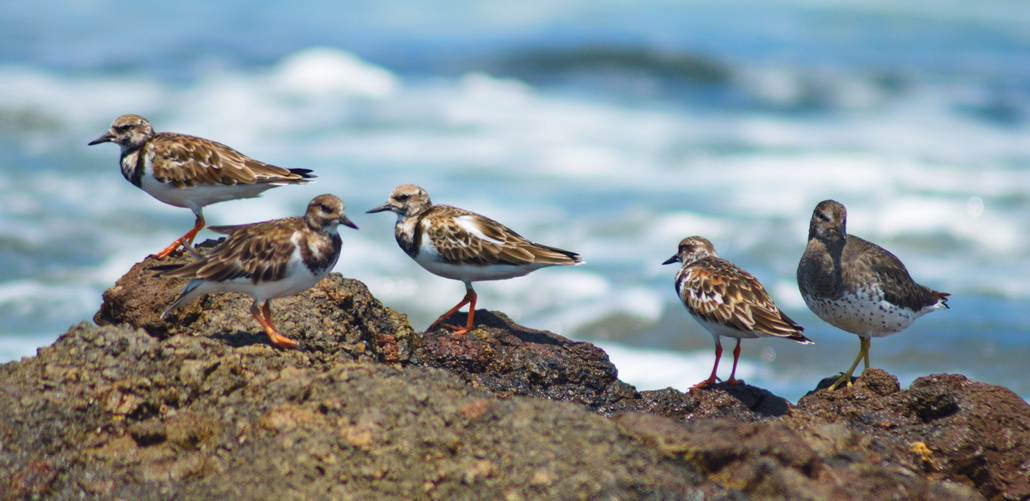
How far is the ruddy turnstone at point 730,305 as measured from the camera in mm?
6238

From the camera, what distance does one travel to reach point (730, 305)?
6.39 m

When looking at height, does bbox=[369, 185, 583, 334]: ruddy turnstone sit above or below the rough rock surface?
above

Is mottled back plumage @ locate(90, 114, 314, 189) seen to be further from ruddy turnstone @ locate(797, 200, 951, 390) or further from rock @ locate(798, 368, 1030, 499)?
rock @ locate(798, 368, 1030, 499)

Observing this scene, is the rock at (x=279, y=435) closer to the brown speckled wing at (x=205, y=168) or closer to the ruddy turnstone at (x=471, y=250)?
the ruddy turnstone at (x=471, y=250)

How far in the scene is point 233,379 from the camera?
4652 mm

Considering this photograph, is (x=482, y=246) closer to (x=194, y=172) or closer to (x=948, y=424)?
(x=194, y=172)

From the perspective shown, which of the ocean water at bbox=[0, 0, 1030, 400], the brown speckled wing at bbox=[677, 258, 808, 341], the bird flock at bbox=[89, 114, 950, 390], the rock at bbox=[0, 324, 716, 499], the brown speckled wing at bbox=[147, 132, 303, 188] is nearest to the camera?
the rock at bbox=[0, 324, 716, 499]

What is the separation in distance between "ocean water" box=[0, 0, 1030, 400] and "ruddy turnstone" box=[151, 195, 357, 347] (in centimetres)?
539

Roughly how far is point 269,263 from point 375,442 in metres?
1.70

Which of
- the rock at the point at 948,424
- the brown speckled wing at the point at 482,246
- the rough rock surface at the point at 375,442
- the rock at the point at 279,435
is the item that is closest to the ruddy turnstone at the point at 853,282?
the rock at the point at 948,424

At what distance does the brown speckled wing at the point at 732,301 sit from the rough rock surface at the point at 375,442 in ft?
3.55

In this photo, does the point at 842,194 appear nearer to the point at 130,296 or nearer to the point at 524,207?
the point at 524,207

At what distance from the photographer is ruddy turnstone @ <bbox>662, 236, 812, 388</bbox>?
20.5 ft

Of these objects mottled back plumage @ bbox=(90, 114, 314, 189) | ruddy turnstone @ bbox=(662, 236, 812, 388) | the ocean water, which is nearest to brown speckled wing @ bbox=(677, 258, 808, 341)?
ruddy turnstone @ bbox=(662, 236, 812, 388)
